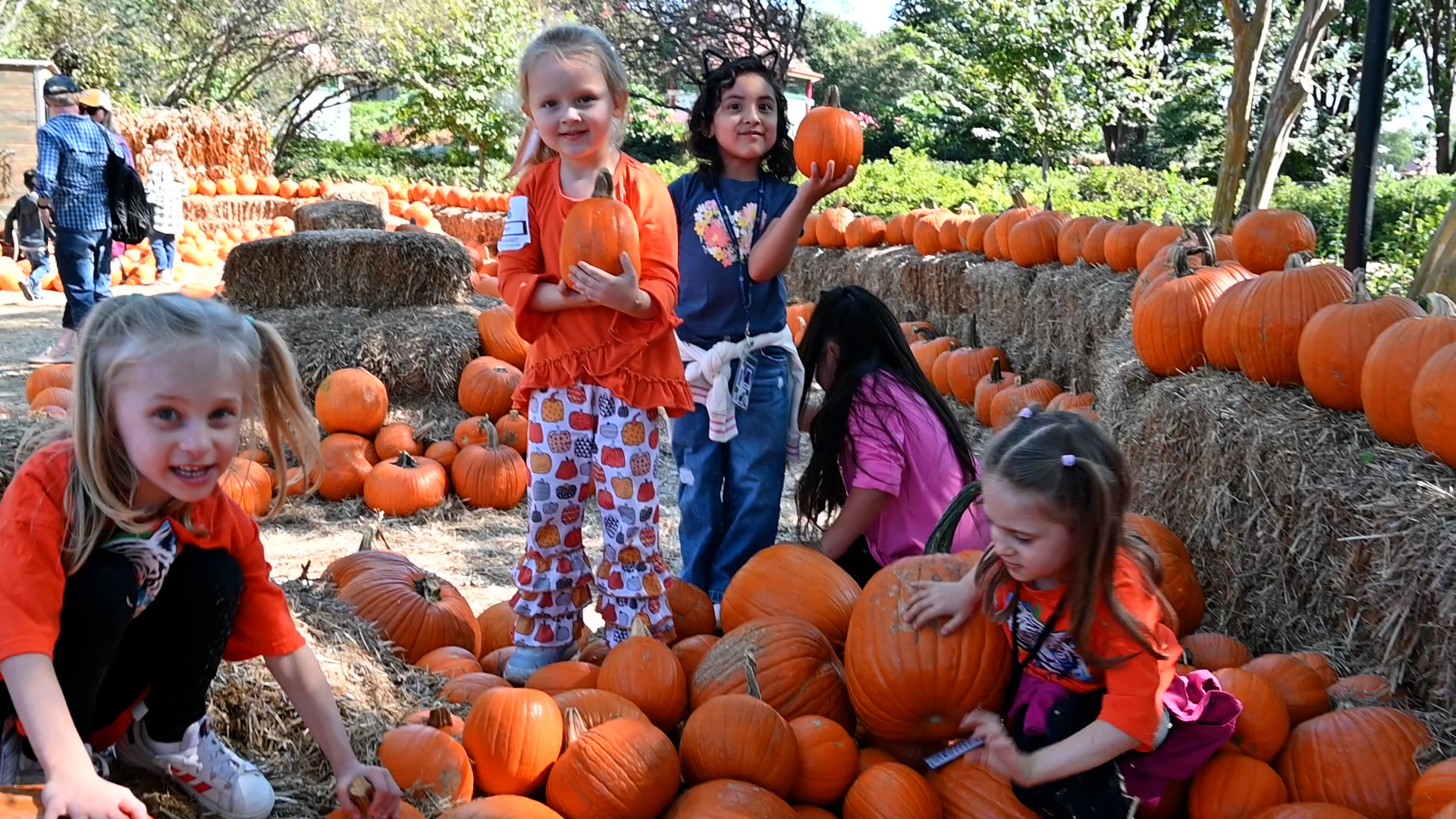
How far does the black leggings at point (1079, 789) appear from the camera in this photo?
81.2 inches

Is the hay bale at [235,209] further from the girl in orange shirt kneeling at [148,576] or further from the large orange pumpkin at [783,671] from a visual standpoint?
the girl in orange shirt kneeling at [148,576]

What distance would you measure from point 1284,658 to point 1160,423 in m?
1.43

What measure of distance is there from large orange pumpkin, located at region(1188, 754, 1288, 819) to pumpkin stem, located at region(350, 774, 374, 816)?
1598 millimetres

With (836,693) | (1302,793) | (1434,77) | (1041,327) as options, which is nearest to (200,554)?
(836,693)

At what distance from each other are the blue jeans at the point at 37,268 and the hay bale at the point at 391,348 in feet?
21.6

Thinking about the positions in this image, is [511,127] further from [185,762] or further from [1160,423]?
[185,762]

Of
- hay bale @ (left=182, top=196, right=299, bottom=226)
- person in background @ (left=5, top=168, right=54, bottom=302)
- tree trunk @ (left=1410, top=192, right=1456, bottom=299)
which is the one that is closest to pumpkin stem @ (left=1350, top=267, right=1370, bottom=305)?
tree trunk @ (left=1410, top=192, right=1456, bottom=299)

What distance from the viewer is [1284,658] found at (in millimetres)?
2518

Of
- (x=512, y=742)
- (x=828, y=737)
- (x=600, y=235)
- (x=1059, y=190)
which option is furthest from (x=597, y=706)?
(x=1059, y=190)

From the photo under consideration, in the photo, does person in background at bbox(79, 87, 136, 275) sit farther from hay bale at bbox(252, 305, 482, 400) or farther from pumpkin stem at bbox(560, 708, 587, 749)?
pumpkin stem at bbox(560, 708, 587, 749)

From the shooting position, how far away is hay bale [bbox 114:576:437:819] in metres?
2.08

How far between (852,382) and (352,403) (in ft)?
10.9

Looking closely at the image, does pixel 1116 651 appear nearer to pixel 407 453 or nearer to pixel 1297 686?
pixel 1297 686

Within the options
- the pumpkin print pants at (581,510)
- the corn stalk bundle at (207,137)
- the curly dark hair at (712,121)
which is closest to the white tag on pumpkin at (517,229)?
the pumpkin print pants at (581,510)
